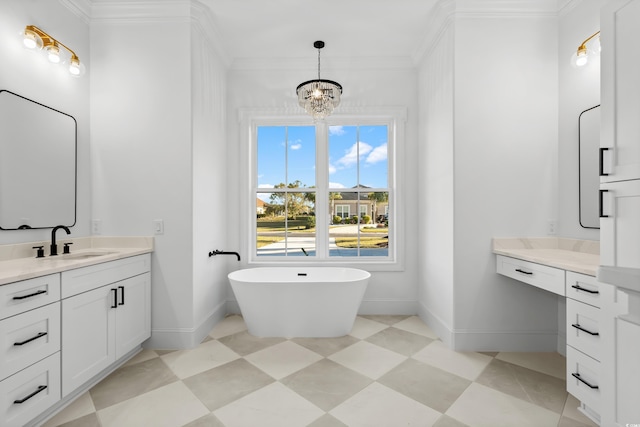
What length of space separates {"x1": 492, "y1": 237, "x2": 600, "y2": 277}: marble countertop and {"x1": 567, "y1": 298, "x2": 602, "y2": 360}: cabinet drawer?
0.21 metres

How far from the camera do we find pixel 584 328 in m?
1.68

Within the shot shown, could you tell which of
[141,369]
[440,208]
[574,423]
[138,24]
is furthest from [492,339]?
[138,24]

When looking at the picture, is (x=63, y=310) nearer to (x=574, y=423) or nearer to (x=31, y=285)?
(x=31, y=285)

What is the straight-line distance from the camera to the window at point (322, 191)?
3.60 metres

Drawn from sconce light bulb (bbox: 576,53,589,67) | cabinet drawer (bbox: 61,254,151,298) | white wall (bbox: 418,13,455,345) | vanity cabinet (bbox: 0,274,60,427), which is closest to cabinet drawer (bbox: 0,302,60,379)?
vanity cabinet (bbox: 0,274,60,427)

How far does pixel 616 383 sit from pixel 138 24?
3978 millimetres

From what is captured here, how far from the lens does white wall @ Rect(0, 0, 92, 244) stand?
199 centimetres

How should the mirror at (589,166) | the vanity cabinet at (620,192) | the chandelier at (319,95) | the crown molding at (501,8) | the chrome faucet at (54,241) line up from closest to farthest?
the vanity cabinet at (620,192) → the chrome faucet at (54,241) → the mirror at (589,166) → the crown molding at (501,8) → the chandelier at (319,95)

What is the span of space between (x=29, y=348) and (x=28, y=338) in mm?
51

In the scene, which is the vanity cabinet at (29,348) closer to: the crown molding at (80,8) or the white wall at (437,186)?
the crown molding at (80,8)

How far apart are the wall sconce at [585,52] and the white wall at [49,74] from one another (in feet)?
13.0

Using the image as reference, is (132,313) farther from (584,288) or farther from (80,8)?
(584,288)

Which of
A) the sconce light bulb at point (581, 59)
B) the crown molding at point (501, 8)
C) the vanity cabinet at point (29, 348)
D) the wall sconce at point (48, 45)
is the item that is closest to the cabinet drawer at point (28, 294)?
the vanity cabinet at point (29, 348)

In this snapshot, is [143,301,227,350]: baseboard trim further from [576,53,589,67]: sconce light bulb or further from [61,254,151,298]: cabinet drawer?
[576,53,589,67]: sconce light bulb
